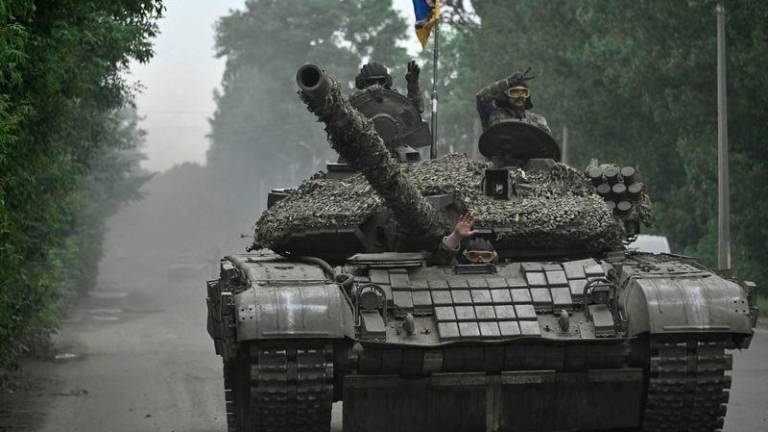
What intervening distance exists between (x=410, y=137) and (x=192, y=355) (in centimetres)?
1168

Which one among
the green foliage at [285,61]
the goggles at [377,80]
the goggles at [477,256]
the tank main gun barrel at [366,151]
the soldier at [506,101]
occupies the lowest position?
the goggles at [477,256]

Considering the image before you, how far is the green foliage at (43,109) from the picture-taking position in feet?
46.1

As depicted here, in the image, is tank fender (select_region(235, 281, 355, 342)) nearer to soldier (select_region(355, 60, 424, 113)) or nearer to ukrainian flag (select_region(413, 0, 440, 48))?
soldier (select_region(355, 60, 424, 113))

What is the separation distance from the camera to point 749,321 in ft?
39.9

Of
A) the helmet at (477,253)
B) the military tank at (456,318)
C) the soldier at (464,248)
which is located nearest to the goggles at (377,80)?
the military tank at (456,318)


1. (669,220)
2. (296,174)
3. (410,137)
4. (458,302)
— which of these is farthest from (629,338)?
(296,174)

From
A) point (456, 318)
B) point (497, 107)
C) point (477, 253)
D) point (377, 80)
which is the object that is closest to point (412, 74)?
point (377, 80)

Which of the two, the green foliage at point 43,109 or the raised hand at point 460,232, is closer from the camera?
the raised hand at point 460,232

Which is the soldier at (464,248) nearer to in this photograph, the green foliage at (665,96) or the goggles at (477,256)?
the goggles at (477,256)

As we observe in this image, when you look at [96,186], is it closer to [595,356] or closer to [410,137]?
[410,137]

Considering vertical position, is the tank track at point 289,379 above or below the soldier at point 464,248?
below

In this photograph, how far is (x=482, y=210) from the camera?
1327 centimetres

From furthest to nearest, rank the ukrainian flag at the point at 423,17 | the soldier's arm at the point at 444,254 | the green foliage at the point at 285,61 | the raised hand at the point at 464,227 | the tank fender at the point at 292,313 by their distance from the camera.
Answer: the green foliage at the point at 285,61 < the ukrainian flag at the point at 423,17 < the soldier's arm at the point at 444,254 < the raised hand at the point at 464,227 < the tank fender at the point at 292,313

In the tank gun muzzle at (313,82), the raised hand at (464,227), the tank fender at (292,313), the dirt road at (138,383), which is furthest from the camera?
the dirt road at (138,383)
